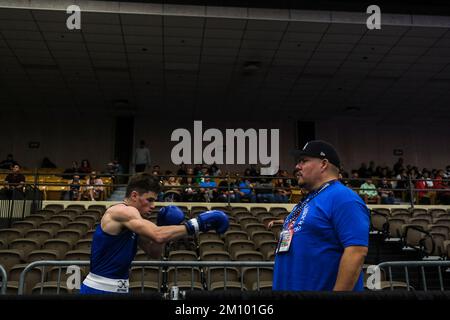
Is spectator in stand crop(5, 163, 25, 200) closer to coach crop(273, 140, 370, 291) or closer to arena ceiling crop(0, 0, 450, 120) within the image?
arena ceiling crop(0, 0, 450, 120)

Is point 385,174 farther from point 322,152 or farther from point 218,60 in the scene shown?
point 322,152

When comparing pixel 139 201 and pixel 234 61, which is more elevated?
pixel 234 61

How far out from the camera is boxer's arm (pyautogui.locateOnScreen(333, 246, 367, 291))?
2.20 meters

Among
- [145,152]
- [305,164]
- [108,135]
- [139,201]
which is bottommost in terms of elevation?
[139,201]

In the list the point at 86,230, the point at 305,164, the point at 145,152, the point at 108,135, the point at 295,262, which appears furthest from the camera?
the point at 108,135

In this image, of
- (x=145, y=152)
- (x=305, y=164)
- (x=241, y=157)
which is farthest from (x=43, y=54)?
(x=305, y=164)

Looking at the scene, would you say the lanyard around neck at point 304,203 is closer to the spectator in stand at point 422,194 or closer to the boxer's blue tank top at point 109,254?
the boxer's blue tank top at point 109,254

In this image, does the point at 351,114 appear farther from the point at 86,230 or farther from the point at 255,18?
the point at 86,230

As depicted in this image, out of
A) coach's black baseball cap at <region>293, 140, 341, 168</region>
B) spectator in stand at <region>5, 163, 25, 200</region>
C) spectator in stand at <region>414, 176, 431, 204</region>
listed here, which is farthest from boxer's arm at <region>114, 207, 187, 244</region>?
spectator in stand at <region>414, 176, 431, 204</region>

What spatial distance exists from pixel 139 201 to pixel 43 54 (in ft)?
43.6

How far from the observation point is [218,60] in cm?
1506

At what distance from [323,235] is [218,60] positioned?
13.3 m

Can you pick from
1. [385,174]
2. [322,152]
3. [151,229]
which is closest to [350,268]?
[322,152]

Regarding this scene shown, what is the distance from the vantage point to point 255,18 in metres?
12.3
